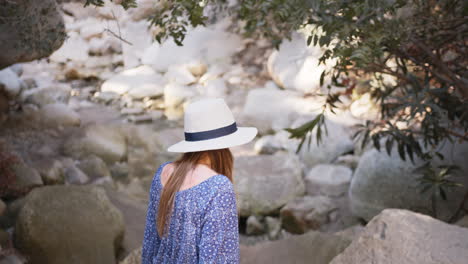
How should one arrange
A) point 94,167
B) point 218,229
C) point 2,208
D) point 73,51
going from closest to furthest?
point 218,229 < point 2,208 < point 94,167 < point 73,51

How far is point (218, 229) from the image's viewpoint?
56.8 inches

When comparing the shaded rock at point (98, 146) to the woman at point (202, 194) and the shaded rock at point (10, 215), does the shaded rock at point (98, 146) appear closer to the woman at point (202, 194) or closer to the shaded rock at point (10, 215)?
the shaded rock at point (10, 215)

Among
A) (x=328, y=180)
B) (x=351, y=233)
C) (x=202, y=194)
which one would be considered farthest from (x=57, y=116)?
(x=202, y=194)

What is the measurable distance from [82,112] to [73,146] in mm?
2664

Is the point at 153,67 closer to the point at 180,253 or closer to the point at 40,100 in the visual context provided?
the point at 40,100

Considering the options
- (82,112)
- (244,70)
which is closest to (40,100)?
(82,112)

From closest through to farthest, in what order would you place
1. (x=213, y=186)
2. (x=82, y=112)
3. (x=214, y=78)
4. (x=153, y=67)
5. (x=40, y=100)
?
(x=213, y=186), (x=40, y=100), (x=82, y=112), (x=214, y=78), (x=153, y=67)

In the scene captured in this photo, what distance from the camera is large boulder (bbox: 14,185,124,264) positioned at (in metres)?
3.29

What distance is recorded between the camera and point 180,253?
152 centimetres

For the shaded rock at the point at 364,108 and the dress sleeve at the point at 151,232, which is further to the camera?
the shaded rock at the point at 364,108

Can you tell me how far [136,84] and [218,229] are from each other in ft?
29.3

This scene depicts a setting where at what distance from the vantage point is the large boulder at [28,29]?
3129 millimetres

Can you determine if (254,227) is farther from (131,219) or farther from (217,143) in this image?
(217,143)

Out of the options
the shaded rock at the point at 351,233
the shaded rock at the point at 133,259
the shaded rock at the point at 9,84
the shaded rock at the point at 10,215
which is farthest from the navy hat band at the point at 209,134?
the shaded rock at the point at 9,84
